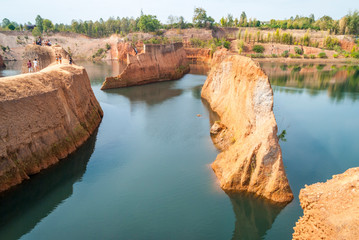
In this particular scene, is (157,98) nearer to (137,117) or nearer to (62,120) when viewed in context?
(137,117)

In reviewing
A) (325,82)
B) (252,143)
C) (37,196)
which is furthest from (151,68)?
(37,196)

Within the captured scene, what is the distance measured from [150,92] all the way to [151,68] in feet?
26.5

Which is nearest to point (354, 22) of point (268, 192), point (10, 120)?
point (268, 192)

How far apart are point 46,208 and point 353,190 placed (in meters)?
14.4

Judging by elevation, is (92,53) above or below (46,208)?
above

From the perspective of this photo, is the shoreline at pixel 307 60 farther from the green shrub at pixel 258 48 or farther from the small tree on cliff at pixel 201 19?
the small tree on cliff at pixel 201 19

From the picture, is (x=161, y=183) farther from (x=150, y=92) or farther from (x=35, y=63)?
(x=150, y=92)

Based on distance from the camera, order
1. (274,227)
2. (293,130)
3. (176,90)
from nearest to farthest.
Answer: (274,227) → (293,130) → (176,90)

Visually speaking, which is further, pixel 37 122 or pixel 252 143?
pixel 37 122

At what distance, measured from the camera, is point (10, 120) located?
607 inches

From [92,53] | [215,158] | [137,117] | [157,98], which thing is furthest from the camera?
[92,53]

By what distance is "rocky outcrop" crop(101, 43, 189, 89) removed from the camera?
43.2 meters

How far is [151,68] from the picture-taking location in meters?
47.0

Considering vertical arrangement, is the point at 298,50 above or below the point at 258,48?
below
